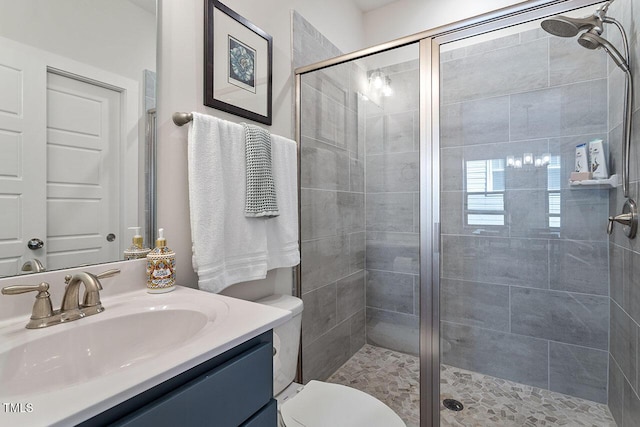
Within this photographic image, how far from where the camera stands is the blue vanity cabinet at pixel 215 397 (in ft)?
1.59

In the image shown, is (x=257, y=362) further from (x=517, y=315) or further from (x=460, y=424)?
(x=517, y=315)

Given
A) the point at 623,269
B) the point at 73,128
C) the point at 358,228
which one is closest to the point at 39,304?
the point at 73,128

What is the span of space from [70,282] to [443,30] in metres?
1.56

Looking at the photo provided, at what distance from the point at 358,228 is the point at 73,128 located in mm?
1355

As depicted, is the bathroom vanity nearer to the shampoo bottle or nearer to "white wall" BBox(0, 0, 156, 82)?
"white wall" BBox(0, 0, 156, 82)

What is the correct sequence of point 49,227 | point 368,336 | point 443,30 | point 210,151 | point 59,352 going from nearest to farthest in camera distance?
point 59,352
point 49,227
point 210,151
point 443,30
point 368,336

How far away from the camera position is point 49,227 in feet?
2.68

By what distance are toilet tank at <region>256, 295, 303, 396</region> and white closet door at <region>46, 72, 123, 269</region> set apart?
2.06 feet

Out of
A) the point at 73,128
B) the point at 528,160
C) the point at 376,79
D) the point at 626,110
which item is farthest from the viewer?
the point at 376,79

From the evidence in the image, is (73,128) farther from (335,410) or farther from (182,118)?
(335,410)

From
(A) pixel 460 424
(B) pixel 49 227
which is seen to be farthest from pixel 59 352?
(A) pixel 460 424

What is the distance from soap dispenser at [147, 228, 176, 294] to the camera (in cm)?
95

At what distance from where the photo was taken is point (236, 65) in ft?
4.35

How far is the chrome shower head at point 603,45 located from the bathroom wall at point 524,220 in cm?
11
